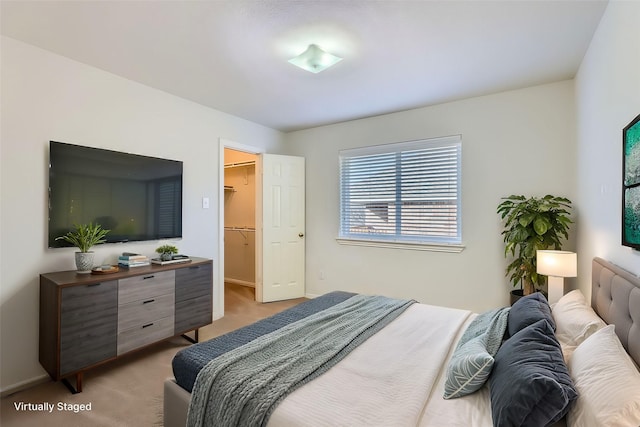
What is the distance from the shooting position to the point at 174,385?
5.32 ft

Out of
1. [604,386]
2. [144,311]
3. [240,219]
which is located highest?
[240,219]

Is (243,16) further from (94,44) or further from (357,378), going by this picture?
(357,378)

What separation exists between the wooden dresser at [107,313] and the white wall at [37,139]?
0.46 ft

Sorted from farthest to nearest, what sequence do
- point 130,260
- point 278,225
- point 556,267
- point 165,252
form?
1. point 278,225
2. point 165,252
3. point 130,260
4. point 556,267

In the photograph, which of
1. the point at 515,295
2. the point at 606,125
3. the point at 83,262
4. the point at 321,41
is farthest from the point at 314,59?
the point at 515,295

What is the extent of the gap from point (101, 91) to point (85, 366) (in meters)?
2.29

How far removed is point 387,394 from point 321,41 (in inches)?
92.1

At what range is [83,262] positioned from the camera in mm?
2430

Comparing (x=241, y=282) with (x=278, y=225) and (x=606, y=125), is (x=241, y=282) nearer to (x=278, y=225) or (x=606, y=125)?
(x=278, y=225)

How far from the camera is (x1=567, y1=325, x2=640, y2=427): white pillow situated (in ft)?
2.91

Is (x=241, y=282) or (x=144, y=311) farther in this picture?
(x=241, y=282)

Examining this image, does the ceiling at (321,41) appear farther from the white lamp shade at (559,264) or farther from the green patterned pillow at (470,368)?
the green patterned pillow at (470,368)

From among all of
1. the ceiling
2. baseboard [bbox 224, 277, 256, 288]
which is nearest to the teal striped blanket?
the ceiling

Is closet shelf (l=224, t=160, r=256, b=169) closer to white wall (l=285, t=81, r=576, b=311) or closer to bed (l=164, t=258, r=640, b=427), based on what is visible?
white wall (l=285, t=81, r=576, b=311)
